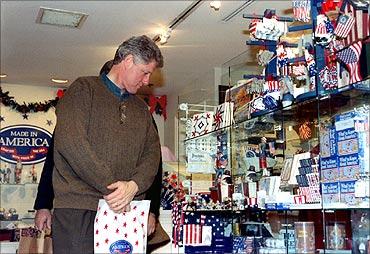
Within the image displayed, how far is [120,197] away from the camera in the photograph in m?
1.78

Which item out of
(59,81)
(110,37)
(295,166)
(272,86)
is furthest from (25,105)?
(295,166)

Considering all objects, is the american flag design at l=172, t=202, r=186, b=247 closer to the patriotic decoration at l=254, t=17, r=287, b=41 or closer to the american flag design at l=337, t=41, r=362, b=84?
the patriotic decoration at l=254, t=17, r=287, b=41

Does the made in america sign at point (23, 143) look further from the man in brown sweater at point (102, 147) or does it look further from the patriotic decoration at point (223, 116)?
the man in brown sweater at point (102, 147)

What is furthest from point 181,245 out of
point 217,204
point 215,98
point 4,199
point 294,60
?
point 4,199

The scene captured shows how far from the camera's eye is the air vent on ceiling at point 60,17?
3.30 meters

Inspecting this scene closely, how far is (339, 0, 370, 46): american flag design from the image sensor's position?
1.51 meters

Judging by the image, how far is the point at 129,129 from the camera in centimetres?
200

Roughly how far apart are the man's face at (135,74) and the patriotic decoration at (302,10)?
0.61 metres

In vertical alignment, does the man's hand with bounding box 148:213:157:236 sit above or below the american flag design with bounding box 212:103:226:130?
below

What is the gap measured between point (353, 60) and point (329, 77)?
117mm

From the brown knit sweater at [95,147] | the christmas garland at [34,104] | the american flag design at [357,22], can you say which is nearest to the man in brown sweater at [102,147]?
the brown knit sweater at [95,147]

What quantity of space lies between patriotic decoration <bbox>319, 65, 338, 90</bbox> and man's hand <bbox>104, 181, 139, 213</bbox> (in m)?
0.79

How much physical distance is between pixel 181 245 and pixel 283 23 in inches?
51.8

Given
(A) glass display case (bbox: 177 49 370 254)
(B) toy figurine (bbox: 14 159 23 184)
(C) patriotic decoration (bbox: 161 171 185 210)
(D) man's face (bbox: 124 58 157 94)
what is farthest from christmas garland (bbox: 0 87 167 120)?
(D) man's face (bbox: 124 58 157 94)
